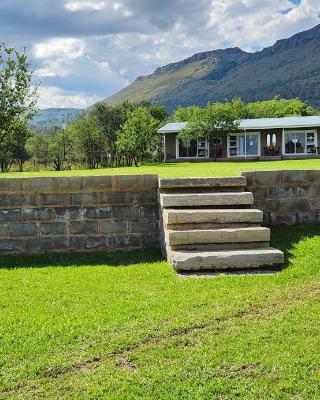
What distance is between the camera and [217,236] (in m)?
6.71

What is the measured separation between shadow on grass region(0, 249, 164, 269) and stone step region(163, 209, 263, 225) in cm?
Answer: 79

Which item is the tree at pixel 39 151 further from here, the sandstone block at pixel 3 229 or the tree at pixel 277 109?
the sandstone block at pixel 3 229

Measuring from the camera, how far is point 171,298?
17.7ft

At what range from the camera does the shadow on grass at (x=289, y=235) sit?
718 centimetres

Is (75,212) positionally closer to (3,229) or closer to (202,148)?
(3,229)

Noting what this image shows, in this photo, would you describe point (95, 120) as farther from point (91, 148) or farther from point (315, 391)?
point (315, 391)

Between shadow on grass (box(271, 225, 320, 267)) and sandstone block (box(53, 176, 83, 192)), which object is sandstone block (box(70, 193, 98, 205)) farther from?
shadow on grass (box(271, 225, 320, 267))

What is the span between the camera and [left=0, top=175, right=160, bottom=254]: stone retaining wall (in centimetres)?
785

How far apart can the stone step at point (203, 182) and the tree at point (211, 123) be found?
91.5 ft

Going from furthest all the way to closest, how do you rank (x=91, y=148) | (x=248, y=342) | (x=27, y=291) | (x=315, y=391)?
1. (x=91, y=148)
2. (x=27, y=291)
3. (x=248, y=342)
4. (x=315, y=391)

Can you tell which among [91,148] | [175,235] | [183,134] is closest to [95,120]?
[91,148]

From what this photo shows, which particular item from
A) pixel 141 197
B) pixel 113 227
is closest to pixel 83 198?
pixel 113 227

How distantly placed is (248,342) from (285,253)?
2.88 metres

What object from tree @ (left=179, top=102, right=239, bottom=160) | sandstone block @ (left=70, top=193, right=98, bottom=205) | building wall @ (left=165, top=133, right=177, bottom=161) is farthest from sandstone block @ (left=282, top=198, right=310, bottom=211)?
building wall @ (left=165, top=133, right=177, bottom=161)
